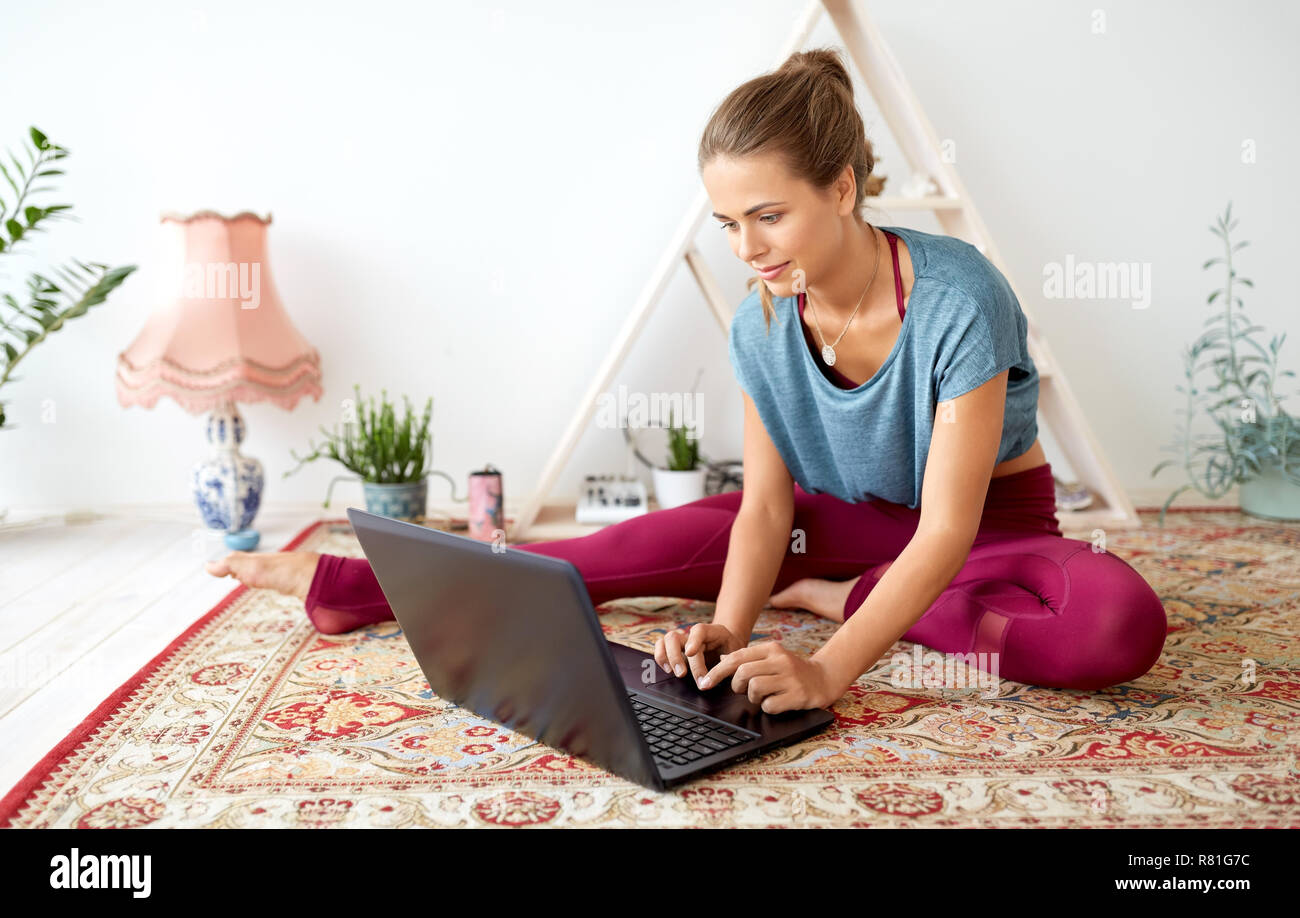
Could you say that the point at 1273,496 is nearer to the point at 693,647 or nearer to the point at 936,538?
the point at 936,538

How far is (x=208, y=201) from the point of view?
9.21 feet

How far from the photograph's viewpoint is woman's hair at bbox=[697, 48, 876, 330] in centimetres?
130

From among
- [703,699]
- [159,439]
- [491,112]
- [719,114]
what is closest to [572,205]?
[491,112]

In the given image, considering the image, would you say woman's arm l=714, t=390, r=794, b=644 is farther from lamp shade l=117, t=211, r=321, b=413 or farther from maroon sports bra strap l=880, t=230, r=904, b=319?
lamp shade l=117, t=211, r=321, b=413

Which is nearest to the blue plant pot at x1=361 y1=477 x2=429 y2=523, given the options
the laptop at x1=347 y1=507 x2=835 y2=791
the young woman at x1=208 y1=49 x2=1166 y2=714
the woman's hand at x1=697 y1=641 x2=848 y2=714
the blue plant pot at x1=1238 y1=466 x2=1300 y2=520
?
the young woman at x1=208 y1=49 x2=1166 y2=714

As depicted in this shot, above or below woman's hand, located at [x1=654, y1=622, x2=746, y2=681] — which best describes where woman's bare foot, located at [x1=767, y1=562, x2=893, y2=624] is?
below

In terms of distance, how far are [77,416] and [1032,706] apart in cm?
258

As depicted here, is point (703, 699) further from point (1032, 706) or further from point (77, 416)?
point (77, 416)

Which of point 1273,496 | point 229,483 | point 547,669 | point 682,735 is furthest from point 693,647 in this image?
point 1273,496

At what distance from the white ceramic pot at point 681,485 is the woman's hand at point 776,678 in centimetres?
138

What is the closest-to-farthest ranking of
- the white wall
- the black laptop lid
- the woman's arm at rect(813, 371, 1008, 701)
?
the black laptop lid < the woman's arm at rect(813, 371, 1008, 701) < the white wall

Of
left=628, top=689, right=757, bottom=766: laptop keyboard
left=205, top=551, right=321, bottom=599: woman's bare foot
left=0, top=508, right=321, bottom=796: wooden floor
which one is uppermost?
left=205, top=551, right=321, bottom=599: woman's bare foot

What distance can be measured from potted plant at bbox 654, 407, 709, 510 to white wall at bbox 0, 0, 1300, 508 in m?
0.26

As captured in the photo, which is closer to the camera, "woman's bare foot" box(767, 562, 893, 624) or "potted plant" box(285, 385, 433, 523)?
"woman's bare foot" box(767, 562, 893, 624)
